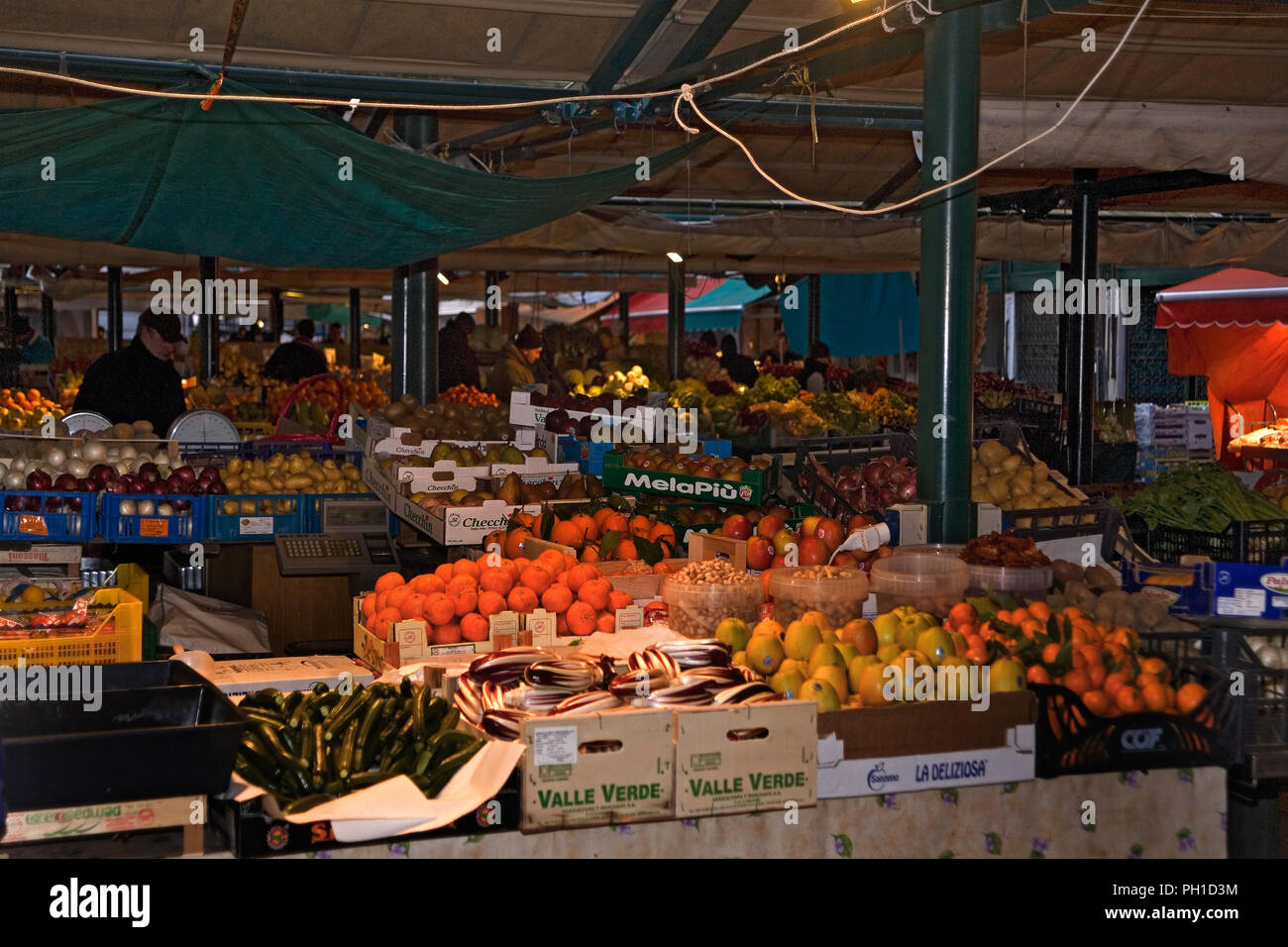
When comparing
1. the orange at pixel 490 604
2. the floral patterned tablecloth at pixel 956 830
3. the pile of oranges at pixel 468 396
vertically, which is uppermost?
the pile of oranges at pixel 468 396

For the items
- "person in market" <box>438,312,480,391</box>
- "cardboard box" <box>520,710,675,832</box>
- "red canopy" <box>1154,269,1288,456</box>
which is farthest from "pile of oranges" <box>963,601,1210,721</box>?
"red canopy" <box>1154,269,1288,456</box>

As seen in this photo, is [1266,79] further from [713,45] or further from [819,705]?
[819,705]

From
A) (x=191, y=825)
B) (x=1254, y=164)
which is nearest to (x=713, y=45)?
(x=1254, y=164)

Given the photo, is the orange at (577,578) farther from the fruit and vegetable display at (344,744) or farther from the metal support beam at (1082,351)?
the metal support beam at (1082,351)

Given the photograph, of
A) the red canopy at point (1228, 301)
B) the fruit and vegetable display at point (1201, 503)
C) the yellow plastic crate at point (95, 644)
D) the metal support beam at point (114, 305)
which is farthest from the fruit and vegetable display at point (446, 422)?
the metal support beam at point (114, 305)

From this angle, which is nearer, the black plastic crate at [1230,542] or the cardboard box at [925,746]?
the cardboard box at [925,746]

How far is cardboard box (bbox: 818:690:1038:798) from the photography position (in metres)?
3.60

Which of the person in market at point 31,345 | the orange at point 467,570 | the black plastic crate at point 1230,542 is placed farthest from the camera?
the person in market at point 31,345

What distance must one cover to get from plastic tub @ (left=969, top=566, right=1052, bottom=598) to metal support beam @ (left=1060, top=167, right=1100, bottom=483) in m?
3.86

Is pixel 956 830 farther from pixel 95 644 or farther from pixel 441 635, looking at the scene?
pixel 95 644

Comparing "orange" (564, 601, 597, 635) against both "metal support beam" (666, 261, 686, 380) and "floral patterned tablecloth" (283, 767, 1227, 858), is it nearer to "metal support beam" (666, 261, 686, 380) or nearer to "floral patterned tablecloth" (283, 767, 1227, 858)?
"floral patterned tablecloth" (283, 767, 1227, 858)

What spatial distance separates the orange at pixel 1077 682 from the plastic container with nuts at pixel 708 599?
110 cm

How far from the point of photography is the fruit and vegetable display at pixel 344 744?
3295 millimetres
